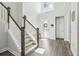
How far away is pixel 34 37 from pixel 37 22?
1.72 ft

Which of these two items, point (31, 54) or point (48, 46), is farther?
point (48, 46)

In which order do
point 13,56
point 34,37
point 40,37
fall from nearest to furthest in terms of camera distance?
point 13,56 → point 40,37 → point 34,37

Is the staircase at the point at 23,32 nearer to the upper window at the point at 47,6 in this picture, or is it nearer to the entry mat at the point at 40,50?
the entry mat at the point at 40,50

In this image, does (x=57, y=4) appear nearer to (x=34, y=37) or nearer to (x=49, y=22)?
(x=49, y=22)

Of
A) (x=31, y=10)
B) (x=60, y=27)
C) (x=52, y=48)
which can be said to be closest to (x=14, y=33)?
(x=31, y=10)

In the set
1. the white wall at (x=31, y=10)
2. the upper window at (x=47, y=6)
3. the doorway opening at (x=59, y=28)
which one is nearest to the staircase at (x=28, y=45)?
the white wall at (x=31, y=10)

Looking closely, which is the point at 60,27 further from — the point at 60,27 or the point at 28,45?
the point at 28,45

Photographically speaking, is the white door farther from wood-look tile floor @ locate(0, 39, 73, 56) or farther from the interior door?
wood-look tile floor @ locate(0, 39, 73, 56)

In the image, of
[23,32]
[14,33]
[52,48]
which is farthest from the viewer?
[52,48]

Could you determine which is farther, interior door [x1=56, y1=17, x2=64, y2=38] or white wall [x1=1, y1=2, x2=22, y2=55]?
interior door [x1=56, y1=17, x2=64, y2=38]

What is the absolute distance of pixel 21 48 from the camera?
268 centimetres

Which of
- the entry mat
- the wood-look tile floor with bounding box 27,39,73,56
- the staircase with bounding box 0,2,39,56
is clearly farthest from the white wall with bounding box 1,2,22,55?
the entry mat

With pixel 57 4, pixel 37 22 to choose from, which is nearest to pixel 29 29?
pixel 37 22

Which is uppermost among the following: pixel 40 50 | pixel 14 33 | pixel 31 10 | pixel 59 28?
pixel 31 10
